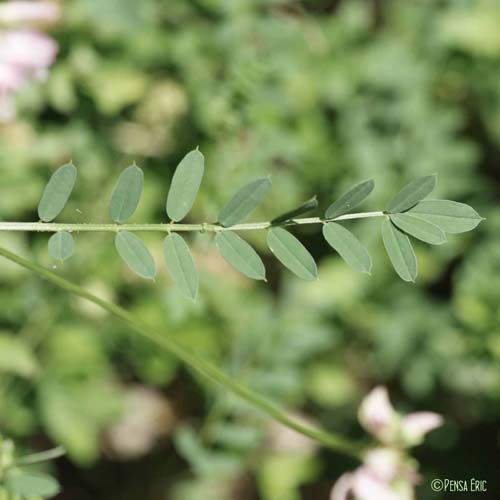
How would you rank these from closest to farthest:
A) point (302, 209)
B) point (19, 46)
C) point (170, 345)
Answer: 1. point (302, 209)
2. point (170, 345)
3. point (19, 46)

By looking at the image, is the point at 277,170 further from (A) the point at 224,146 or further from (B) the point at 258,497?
(B) the point at 258,497

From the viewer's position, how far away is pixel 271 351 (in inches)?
87.8

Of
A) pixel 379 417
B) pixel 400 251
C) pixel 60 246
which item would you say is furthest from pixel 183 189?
pixel 379 417

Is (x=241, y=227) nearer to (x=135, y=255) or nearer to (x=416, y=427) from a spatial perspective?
(x=135, y=255)

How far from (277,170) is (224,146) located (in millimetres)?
419

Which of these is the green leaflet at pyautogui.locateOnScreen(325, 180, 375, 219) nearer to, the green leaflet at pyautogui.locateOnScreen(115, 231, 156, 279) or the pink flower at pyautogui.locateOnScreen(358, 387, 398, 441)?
the green leaflet at pyautogui.locateOnScreen(115, 231, 156, 279)

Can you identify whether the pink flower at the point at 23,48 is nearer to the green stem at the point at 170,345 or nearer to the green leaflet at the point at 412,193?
the green stem at the point at 170,345

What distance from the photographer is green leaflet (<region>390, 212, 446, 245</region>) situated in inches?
45.1

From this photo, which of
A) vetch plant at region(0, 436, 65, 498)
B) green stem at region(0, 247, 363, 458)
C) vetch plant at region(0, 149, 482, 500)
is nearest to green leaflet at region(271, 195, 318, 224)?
vetch plant at region(0, 149, 482, 500)

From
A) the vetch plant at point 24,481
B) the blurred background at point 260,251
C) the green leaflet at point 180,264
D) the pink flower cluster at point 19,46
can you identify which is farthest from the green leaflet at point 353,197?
the pink flower cluster at point 19,46

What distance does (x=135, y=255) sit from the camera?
1171 millimetres

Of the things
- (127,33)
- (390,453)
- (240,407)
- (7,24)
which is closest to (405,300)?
(240,407)

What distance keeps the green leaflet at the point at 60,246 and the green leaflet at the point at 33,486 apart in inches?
14.4

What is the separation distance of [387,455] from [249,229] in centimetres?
74
